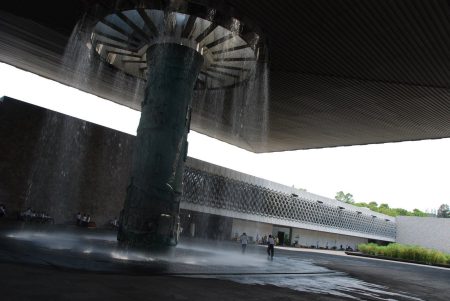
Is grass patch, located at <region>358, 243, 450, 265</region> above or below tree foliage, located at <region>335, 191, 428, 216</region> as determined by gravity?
below

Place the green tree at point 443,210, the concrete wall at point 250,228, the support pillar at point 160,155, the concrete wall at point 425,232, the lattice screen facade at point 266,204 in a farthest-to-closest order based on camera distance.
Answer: the green tree at point 443,210
the concrete wall at point 425,232
the concrete wall at point 250,228
the lattice screen facade at point 266,204
the support pillar at point 160,155

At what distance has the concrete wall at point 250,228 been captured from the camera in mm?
39522

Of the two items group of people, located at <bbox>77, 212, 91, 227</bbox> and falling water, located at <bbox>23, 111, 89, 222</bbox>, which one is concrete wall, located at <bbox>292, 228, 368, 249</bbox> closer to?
group of people, located at <bbox>77, 212, 91, 227</bbox>

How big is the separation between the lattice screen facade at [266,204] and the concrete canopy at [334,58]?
11.0m

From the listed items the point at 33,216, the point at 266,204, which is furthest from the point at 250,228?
the point at 33,216

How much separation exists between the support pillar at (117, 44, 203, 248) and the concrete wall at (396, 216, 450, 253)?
180ft

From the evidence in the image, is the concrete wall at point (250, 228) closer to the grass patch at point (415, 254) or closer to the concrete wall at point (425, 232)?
the grass patch at point (415, 254)

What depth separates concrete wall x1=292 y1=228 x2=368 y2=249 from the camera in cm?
4966

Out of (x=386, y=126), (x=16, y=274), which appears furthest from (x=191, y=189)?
(x=16, y=274)

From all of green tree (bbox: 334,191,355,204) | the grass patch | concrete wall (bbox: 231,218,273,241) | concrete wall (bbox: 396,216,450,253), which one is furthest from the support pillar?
green tree (bbox: 334,191,355,204)

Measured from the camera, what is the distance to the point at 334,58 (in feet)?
46.8

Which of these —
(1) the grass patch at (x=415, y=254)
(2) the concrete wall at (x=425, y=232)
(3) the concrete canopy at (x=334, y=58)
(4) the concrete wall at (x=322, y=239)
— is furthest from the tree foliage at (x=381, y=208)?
(3) the concrete canopy at (x=334, y=58)

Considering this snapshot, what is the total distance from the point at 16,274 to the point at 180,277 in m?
3.55

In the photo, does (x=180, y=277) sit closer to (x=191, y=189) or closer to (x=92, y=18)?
(x=92, y=18)
